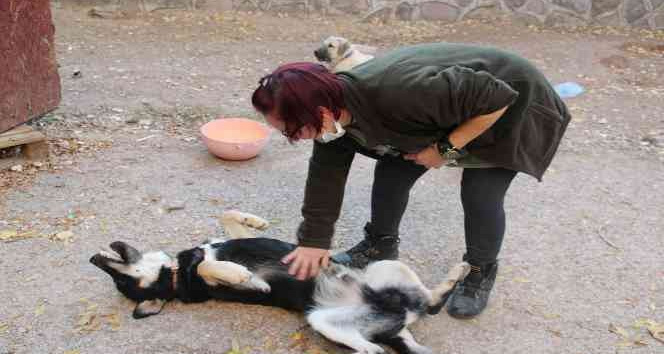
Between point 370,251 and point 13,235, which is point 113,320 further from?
point 370,251

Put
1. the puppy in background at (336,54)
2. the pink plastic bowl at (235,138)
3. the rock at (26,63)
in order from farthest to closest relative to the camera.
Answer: the puppy in background at (336,54)
the pink plastic bowl at (235,138)
the rock at (26,63)

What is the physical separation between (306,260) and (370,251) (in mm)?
607

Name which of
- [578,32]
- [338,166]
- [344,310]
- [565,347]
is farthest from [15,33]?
[578,32]

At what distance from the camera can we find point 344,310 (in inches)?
97.0

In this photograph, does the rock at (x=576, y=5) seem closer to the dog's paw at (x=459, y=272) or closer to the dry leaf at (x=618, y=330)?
the dry leaf at (x=618, y=330)

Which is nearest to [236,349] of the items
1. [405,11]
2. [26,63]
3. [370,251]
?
[370,251]

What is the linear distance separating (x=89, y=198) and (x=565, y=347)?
2.62 metres

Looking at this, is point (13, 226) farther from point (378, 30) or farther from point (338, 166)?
point (378, 30)

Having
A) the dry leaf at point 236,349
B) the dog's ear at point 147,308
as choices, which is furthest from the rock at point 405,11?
the dry leaf at point 236,349

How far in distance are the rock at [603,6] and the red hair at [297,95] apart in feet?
21.1

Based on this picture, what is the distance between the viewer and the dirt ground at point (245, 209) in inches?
100

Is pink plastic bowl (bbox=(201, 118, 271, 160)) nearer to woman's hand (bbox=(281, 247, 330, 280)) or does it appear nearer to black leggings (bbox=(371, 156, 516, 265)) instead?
black leggings (bbox=(371, 156, 516, 265))

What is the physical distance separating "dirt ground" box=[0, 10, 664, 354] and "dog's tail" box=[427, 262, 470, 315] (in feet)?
0.42

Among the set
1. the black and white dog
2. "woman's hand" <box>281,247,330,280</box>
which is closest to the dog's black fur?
the black and white dog
